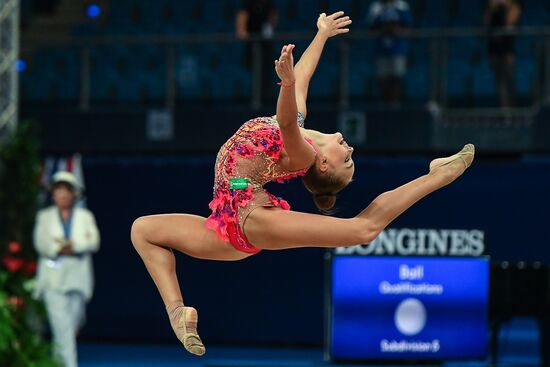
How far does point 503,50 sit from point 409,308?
2.72 meters

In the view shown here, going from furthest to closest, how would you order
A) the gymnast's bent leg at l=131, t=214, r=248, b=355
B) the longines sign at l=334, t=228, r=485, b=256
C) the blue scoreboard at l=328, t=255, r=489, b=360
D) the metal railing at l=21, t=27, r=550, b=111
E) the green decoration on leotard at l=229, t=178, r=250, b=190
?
the metal railing at l=21, t=27, r=550, b=111 < the longines sign at l=334, t=228, r=485, b=256 < the blue scoreboard at l=328, t=255, r=489, b=360 < the gymnast's bent leg at l=131, t=214, r=248, b=355 < the green decoration on leotard at l=229, t=178, r=250, b=190

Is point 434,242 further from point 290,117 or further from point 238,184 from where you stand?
point 290,117

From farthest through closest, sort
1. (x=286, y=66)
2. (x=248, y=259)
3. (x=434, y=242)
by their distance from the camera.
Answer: (x=248, y=259) → (x=434, y=242) → (x=286, y=66)

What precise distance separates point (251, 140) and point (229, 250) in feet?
1.73

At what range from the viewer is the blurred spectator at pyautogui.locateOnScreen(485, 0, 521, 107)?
11664 mm

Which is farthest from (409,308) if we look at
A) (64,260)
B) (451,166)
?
(451,166)

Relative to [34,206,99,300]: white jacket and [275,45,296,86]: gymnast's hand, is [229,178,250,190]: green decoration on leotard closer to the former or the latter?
[275,45,296,86]: gymnast's hand

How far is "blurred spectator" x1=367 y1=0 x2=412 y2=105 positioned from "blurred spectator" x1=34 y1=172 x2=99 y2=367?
3.22 m

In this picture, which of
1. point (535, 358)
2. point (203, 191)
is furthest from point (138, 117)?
point (535, 358)

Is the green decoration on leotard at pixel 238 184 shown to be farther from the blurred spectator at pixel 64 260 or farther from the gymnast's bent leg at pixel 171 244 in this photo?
the blurred spectator at pixel 64 260

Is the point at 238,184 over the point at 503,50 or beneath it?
beneath

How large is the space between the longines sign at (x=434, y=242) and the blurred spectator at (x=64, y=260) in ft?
8.66

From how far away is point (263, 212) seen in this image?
227 inches

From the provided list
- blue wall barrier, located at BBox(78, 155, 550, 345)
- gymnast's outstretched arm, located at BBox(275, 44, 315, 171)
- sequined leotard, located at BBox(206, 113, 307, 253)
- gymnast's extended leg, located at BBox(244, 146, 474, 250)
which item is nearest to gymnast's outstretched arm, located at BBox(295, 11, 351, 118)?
sequined leotard, located at BBox(206, 113, 307, 253)
